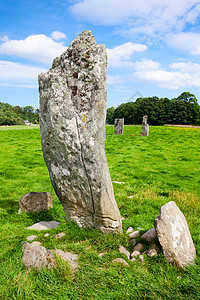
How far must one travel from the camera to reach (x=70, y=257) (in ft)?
13.8

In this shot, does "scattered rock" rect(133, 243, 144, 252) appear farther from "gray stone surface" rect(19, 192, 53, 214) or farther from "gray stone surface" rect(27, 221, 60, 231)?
"gray stone surface" rect(19, 192, 53, 214)

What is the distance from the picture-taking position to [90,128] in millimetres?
4949

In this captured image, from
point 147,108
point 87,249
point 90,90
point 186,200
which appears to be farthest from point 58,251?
point 147,108

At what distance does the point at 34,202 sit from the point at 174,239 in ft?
13.6

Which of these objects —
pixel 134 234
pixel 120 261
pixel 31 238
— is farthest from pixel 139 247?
pixel 31 238

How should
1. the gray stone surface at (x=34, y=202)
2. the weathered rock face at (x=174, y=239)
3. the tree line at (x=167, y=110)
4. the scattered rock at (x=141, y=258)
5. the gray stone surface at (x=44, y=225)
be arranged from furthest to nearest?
the tree line at (x=167, y=110) < the gray stone surface at (x=34, y=202) < the gray stone surface at (x=44, y=225) < the scattered rock at (x=141, y=258) < the weathered rock face at (x=174, y=239)

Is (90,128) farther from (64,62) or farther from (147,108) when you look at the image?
(147,108)

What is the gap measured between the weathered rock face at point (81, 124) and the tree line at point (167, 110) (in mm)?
62171

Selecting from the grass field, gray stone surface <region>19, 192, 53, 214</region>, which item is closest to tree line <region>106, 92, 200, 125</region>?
the grass field

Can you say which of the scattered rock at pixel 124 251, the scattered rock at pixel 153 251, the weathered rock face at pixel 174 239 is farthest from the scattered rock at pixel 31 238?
the weathered rock face at pixel 174 239

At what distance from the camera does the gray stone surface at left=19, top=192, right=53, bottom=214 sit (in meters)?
6.58

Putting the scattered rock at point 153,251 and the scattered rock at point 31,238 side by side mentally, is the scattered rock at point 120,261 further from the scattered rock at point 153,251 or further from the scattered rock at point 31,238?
the scattered rock at point 31,238

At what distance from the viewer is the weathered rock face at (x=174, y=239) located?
13.4 feet

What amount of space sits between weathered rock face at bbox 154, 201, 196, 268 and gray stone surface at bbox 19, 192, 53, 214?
11.9ft
